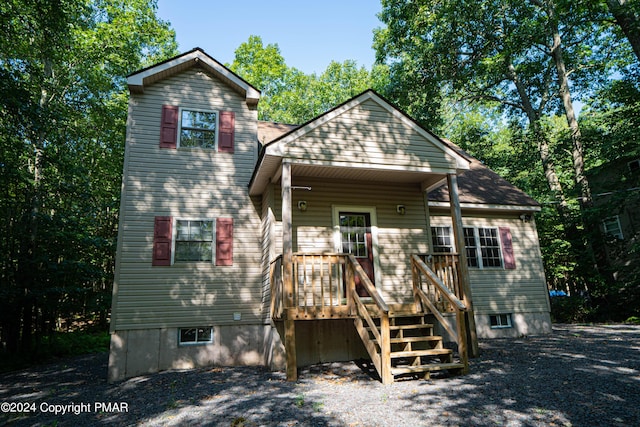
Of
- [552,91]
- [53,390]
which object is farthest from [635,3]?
[53,390]

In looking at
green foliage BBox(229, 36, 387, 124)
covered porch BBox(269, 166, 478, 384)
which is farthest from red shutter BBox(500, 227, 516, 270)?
green foliage BBox(229, 36, 387, 124)

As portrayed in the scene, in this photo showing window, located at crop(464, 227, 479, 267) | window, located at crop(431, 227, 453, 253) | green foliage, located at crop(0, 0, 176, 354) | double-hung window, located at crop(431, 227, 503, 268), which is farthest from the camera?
window, located at crop(464, 227, 479, 267)

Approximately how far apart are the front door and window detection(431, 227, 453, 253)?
2.92 metres

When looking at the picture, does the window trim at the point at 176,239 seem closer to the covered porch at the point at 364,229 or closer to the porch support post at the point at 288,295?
the covered porch at the point at 364,229

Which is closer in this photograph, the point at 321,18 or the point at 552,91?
the point at 321,18

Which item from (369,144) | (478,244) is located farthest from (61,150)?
(478,244)

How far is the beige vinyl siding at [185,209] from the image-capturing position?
8.10 m

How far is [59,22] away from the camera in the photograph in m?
9.62

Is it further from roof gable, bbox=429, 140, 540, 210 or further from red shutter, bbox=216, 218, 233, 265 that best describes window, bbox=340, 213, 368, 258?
roof gable, bbox=429, 140, 540, 210

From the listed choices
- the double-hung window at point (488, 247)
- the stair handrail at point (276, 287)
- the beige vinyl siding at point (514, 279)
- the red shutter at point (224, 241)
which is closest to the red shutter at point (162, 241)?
the red shutter at point (224, 241)

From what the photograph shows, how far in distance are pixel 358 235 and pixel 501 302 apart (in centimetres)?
529

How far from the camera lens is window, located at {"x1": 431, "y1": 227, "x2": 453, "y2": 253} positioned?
10805mm

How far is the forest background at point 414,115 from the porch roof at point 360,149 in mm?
6484

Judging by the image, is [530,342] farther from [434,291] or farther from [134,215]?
[134,215]
